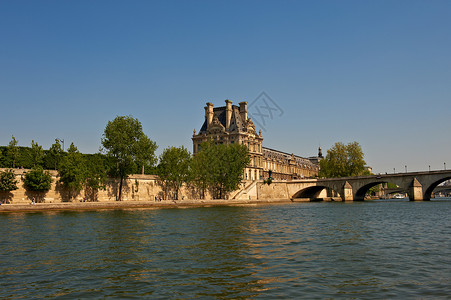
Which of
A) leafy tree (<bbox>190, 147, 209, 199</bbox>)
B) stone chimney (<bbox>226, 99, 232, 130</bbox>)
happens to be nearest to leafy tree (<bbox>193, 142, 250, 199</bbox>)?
leafy tree (<bbox>190, 147, 209, 199</bbox>)

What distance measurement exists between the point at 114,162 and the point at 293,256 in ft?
199

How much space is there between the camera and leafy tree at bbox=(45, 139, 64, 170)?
226 ft

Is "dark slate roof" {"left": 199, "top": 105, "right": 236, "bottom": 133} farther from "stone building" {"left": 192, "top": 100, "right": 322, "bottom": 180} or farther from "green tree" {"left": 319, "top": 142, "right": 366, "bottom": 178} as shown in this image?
"green tree" {"left": 319, "top": 142, "right": 366, "bottom": 178}

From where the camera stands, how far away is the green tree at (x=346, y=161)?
4380 inches

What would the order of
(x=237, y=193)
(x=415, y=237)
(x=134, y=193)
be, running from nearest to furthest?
1. (x=415, y=237)
2. (x=134, y=193)
3. (x=237, y=193)

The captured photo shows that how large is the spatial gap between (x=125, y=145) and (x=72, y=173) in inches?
460

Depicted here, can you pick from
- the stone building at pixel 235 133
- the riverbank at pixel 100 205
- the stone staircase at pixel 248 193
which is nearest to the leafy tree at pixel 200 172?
the riverbank at pixel 100 205

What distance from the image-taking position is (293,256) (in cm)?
1812

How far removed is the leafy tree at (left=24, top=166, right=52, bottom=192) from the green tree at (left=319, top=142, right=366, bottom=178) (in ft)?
252

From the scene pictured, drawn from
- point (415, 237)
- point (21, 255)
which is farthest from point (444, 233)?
point (21, 255)

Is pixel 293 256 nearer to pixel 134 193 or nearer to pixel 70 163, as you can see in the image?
pixel 70 163

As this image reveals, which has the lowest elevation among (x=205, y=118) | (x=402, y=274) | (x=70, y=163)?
(x=402, y=274)

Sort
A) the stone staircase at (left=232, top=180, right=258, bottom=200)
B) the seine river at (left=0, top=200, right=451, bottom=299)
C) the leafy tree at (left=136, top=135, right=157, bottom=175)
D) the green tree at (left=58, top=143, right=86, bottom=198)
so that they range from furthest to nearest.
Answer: the stone staircase at (left=232, top=180, right=258, bottom=200)
the leafy tree at (left=136, top=135, right=157, bottom=175)
the green tree at (left=58, top=143, right=86, bottom=198)
the seine river at (left=0, top=200, right=451, bottom=299)

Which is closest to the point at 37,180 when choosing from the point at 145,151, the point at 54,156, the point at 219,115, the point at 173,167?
the point at 54,156
